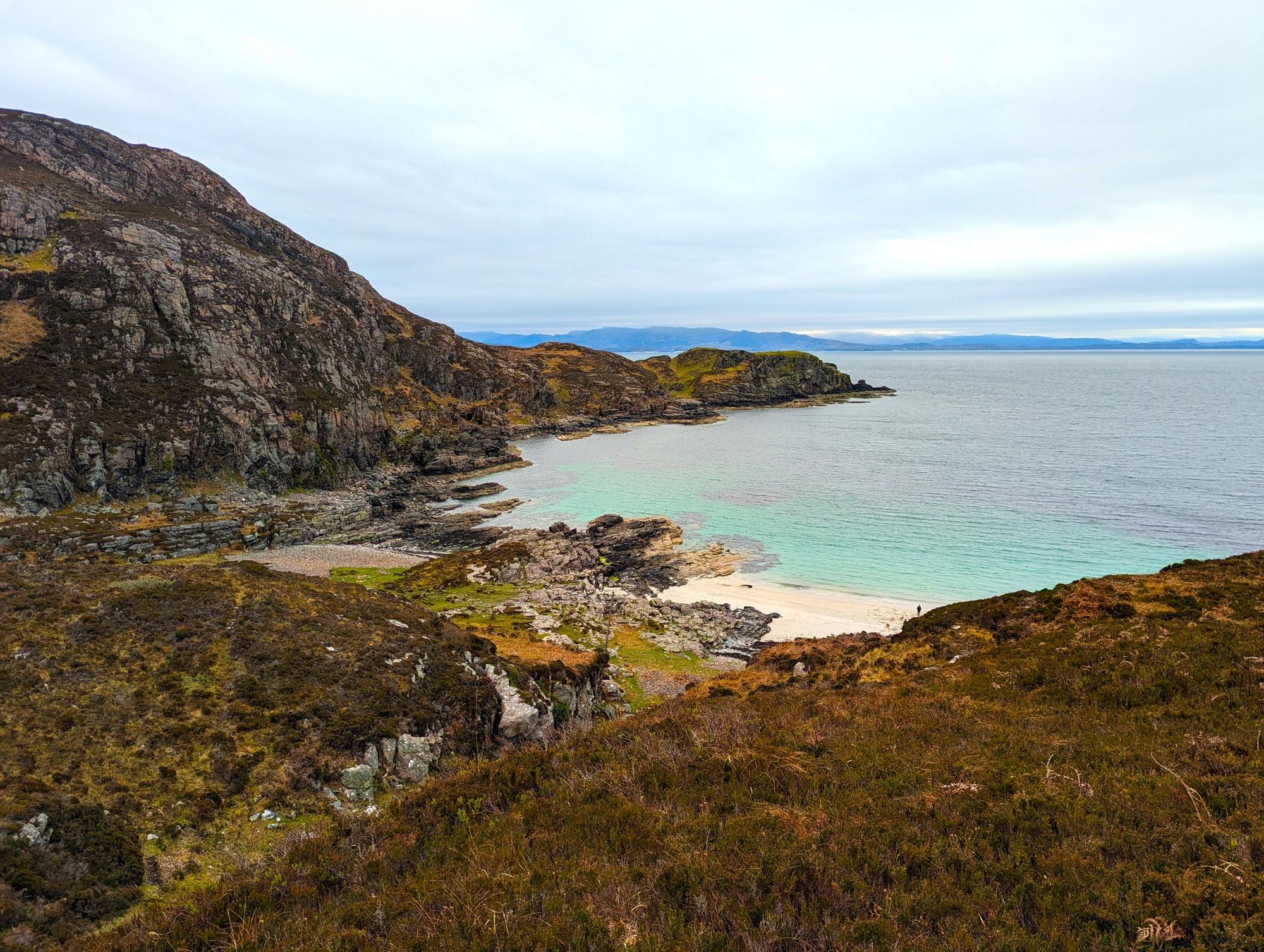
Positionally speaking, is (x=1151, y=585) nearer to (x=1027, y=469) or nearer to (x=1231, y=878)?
Result: (x=1231, y=878)

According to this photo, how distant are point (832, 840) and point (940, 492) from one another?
7380cm

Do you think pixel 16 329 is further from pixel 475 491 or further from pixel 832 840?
pixel 832 840

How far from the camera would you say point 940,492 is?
2854 inches

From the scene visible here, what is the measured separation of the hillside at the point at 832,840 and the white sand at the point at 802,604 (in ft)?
76.5

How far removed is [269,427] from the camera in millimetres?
76812

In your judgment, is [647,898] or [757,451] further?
[757,451]

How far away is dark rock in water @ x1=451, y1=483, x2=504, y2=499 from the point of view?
83375mm

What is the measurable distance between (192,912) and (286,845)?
7.52 ft

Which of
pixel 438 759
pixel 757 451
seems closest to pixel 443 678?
pixel 438 759

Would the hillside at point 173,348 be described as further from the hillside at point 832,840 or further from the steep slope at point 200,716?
the hillside at point 832,840

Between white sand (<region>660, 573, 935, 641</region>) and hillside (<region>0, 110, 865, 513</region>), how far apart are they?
6058 centimetres

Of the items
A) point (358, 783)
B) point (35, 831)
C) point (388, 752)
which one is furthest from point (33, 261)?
point (358, 783)

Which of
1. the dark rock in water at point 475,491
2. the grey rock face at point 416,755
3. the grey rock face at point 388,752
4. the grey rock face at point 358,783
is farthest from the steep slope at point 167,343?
the grey rock face at point 358,783

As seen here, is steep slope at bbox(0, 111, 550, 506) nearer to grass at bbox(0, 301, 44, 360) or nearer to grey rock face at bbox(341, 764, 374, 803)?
grass at bbox(0, 301, 44, 360)
